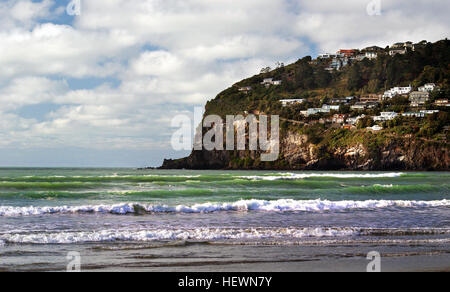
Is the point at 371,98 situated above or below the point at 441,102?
above

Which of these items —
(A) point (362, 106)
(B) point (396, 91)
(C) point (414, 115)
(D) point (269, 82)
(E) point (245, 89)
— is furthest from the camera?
(D) point (269, 82)

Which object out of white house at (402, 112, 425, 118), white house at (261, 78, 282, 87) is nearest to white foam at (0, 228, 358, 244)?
white house at (402, 112, 425, 118)

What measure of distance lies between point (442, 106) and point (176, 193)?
95.6m

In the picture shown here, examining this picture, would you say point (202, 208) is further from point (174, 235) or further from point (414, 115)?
point (414, 115)

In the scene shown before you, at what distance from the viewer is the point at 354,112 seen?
111 metres

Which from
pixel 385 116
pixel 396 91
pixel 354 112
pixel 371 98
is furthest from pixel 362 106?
pixel 396 91

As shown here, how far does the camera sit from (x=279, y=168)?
342 ft

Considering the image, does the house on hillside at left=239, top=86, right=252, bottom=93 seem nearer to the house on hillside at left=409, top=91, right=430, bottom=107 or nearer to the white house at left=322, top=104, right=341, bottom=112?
the white house at left=322, top=104, right=341, bottom=112

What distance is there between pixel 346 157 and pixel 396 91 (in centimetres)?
4060

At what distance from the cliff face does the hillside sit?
0.20 metres

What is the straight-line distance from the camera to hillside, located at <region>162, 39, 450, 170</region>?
298ft

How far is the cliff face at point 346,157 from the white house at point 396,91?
33.7 meters

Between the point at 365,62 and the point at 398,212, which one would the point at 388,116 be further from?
the point at 398,212

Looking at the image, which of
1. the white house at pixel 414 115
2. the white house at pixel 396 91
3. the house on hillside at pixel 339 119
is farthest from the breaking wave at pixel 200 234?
the white house at pixel 396 91
